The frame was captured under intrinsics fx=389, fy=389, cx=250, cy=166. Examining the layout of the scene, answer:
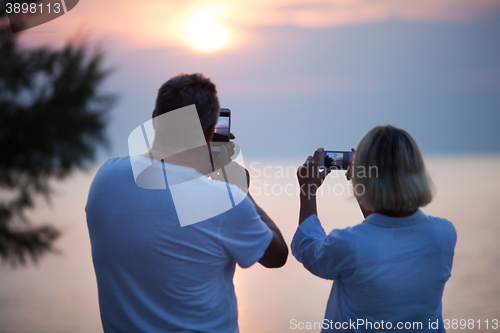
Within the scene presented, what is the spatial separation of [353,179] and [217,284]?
46 centimetres

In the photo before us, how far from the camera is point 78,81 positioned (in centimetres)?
340

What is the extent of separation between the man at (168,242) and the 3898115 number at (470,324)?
2.01 meters

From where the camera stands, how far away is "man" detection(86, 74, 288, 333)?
3.10 feet

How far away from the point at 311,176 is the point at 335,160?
0.14 meters

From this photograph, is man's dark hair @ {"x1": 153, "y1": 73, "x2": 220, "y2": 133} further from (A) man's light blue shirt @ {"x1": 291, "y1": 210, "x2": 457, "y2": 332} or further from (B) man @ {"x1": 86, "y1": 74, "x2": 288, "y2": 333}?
(A) man's light blue shirt @ {"x1": 291, "y1": 210, "x2": 457, "y2": 332}

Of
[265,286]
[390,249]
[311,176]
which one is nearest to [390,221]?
[390,249]

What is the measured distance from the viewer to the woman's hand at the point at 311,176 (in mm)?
1271

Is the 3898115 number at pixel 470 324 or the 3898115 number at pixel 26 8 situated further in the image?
the 3898115 number at pixel 26 8

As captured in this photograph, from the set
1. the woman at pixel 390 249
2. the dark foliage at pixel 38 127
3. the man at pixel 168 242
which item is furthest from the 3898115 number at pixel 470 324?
the dark foliage at pixel 38 127

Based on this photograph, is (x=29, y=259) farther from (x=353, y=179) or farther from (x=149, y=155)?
(x=353, y=179)

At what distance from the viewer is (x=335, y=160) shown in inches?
53.9

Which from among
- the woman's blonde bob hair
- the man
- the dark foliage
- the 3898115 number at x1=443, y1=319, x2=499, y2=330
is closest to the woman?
the woman's blonde bob hair

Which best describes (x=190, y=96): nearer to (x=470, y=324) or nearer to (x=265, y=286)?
(x=265, y=286)

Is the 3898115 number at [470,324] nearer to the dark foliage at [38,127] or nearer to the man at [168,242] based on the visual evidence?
the man at [168,242]
